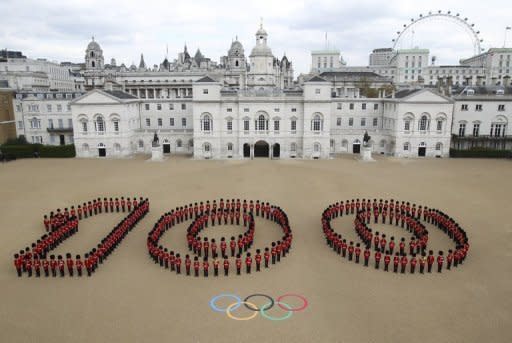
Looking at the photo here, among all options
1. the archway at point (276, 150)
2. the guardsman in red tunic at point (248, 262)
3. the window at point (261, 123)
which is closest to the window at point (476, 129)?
the archway at point (276, 150)

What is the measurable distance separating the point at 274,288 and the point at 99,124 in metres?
41.8

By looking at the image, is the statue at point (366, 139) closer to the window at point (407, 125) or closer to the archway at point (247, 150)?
the window at point (407, 125)

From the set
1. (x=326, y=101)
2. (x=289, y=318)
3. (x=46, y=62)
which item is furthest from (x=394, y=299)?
(x=46, y=62)

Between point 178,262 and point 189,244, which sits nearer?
point 178,262

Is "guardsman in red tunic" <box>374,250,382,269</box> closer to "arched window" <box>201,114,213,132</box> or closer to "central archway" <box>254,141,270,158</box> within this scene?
"central archway" <box>254,141,270,158</box>

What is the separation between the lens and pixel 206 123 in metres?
50.3

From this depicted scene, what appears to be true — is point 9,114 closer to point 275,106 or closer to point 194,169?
point 194,169

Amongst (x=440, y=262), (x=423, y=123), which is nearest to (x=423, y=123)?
(x=423, y=123)

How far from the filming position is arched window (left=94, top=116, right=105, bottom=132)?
5106 centimetres

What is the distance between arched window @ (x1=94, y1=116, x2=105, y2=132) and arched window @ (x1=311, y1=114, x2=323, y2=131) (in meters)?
26.8

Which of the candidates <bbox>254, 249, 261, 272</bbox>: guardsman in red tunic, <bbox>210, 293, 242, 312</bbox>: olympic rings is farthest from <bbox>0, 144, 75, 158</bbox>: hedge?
<bbox>210, 293, 242, 312</bbox>: olympic rings

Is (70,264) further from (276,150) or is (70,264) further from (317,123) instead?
(317,123)

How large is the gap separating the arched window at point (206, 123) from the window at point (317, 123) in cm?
1297

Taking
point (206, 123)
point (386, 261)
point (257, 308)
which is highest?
point (206, 123)
